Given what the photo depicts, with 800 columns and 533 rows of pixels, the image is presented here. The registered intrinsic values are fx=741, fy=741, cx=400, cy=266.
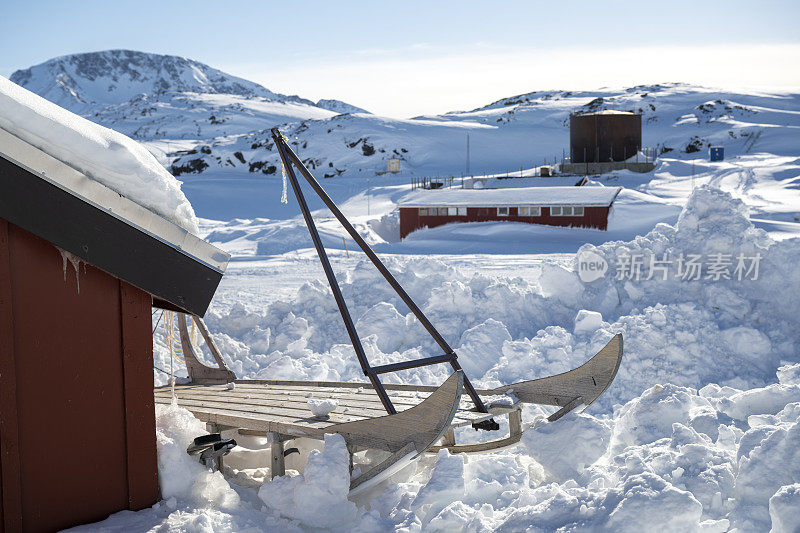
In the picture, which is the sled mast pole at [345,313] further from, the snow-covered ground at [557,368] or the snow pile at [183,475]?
the snow pile at [183,475]

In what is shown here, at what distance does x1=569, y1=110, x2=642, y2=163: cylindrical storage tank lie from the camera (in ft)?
146

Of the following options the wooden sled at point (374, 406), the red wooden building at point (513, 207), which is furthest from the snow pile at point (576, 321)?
the red wooden building at point (513, 207)

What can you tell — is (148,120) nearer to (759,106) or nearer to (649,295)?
(759,106)

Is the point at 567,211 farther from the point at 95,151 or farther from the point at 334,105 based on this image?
the point at 334,105

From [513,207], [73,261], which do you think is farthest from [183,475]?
[513,207]

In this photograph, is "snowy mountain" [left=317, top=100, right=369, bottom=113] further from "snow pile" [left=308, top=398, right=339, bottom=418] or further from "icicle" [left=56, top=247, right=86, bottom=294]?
"icicle" [left=56, top=247, right=86, bottom=294]

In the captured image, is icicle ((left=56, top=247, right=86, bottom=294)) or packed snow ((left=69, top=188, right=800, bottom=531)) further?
packed snow ((left=69, top=188, right=800, bottom=531))

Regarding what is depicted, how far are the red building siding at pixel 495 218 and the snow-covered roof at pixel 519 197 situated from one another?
297 mm

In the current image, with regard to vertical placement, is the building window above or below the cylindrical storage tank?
below

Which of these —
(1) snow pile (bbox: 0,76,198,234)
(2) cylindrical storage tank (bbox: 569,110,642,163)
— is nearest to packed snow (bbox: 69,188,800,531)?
(1) snow pile (bbox: 0,76,198,234)

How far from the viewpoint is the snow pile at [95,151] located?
3365 millimetres

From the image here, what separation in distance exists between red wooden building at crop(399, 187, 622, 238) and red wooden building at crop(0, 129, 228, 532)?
2404cm

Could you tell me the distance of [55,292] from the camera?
3.59 m

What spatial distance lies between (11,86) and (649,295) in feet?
26.6
